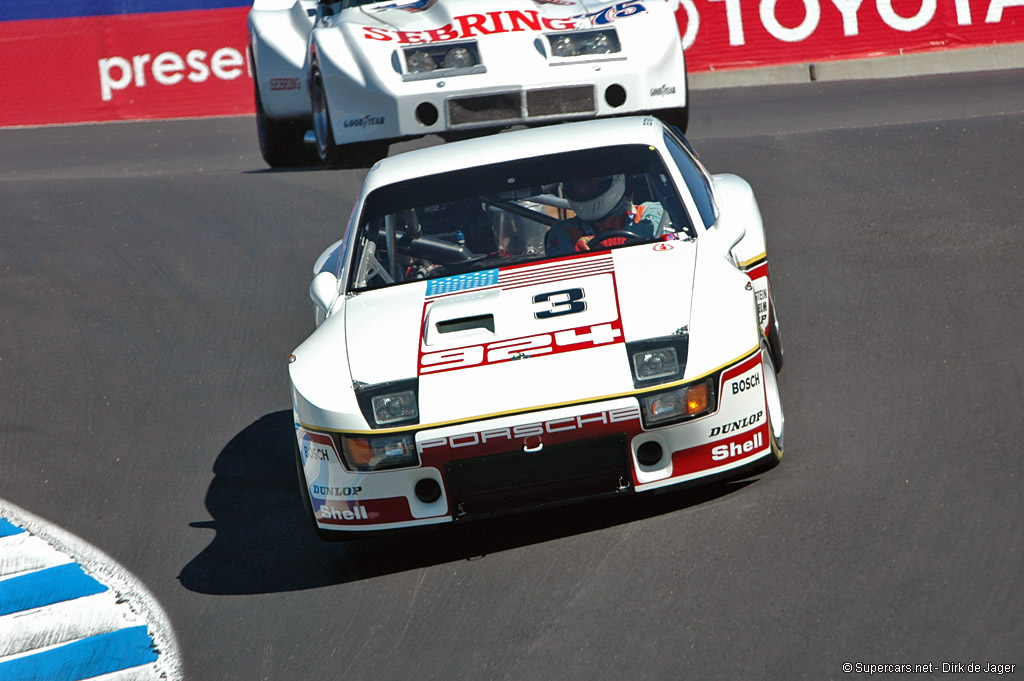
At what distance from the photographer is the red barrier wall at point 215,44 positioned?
15.6 m

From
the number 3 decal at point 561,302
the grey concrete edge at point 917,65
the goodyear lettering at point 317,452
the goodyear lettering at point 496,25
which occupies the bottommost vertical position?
the grey concrete edge at point 917,65

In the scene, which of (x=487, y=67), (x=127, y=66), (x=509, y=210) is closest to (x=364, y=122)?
(x=487, y=67)

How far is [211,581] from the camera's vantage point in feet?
16.7

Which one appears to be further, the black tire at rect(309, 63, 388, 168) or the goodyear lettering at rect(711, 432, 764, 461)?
the black tire at rect(309, 63, 388, 168)

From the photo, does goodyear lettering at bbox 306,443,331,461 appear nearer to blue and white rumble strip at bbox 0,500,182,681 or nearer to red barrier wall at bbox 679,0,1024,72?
blue and white rumble strip at bbox 0,500,182,681

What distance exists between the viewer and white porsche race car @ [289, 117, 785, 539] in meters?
4.63

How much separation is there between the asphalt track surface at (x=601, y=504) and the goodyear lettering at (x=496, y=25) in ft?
4.88

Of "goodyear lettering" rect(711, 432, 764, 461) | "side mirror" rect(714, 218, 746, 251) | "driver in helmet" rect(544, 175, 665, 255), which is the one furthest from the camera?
"driver in helmet" rect(544, 175, 665, 255)

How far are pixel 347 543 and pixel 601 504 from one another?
39.0 inches

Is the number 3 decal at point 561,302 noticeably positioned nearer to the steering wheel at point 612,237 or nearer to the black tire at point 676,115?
the steering wheel at point 612,237

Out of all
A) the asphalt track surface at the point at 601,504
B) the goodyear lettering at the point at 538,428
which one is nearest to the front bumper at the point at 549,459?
the goodyear lettering at the point at 538,428

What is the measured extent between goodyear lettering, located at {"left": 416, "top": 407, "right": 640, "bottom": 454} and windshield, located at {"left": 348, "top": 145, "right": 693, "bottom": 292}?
130 cm

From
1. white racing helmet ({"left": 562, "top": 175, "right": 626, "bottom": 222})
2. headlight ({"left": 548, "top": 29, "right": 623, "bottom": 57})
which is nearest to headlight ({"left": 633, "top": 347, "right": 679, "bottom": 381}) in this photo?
white racing helmet ({"left": 562, "top": 175, "right": 626, "bottom": 222})

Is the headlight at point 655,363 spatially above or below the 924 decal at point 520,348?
below
